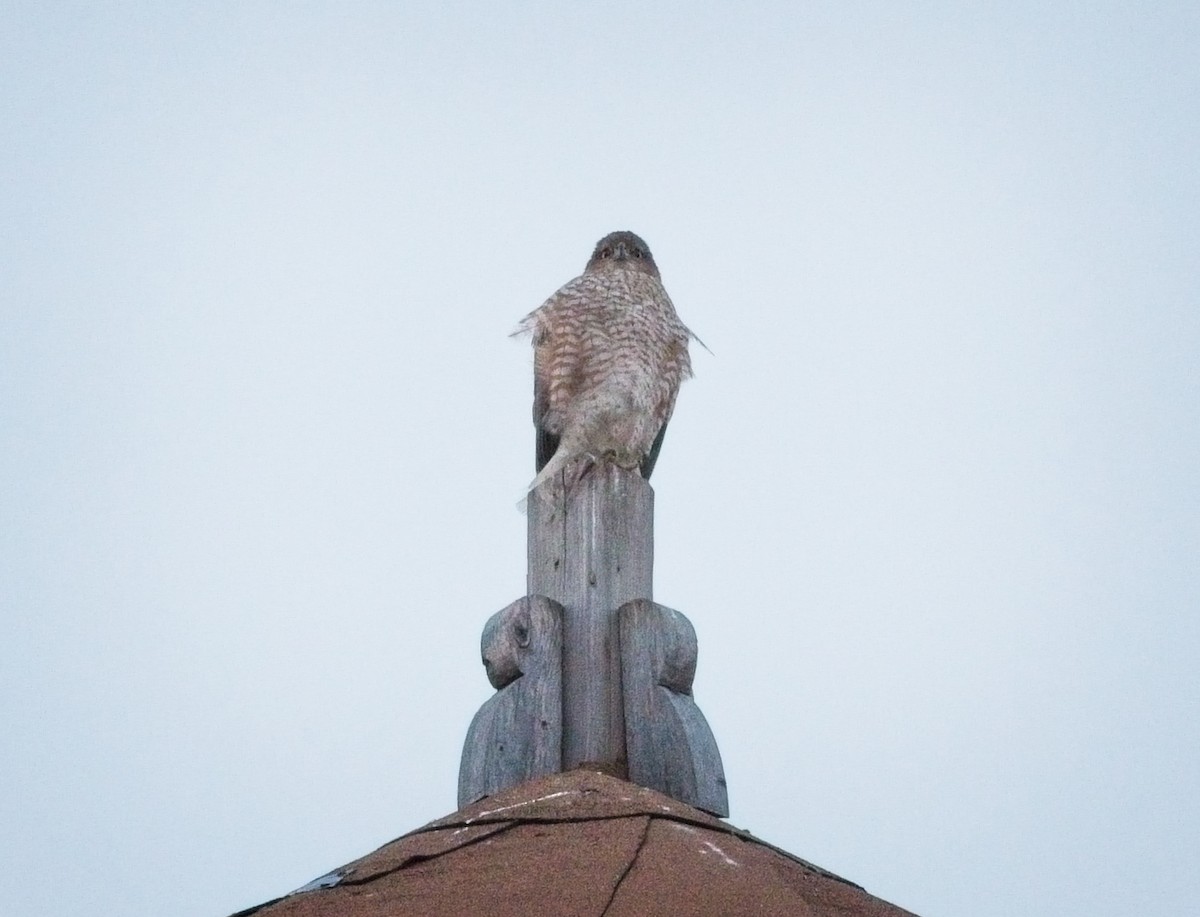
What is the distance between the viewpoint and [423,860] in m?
2.34

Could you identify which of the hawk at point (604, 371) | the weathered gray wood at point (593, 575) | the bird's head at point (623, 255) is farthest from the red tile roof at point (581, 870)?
the bird's head at point (623, 255)

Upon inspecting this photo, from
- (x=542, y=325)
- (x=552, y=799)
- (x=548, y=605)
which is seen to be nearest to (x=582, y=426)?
(x=542, y=325)

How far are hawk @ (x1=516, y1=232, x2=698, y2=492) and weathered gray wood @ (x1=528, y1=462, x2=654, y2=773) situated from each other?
3.36 meters

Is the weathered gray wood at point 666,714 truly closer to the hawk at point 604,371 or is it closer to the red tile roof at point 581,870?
the red tile roof at point 581,870

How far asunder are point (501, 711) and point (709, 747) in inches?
15.0

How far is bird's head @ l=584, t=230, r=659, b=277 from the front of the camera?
782cm

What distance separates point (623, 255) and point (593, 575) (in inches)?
192

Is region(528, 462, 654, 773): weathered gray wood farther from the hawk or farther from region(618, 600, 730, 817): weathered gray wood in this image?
the hawk

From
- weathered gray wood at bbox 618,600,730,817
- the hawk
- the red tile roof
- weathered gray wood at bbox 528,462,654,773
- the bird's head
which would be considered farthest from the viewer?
the bird's head

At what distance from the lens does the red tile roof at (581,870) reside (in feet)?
6.95

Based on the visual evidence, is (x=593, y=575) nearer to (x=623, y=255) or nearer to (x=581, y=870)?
(x=581, y=870)

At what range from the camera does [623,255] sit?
7895mm

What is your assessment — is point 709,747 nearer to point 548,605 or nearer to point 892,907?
point 548,605

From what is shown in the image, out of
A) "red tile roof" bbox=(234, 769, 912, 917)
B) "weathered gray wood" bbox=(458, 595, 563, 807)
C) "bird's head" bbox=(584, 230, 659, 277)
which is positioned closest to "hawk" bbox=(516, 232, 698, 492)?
"bird's head" bbox=(584, 230, 659, 277)
